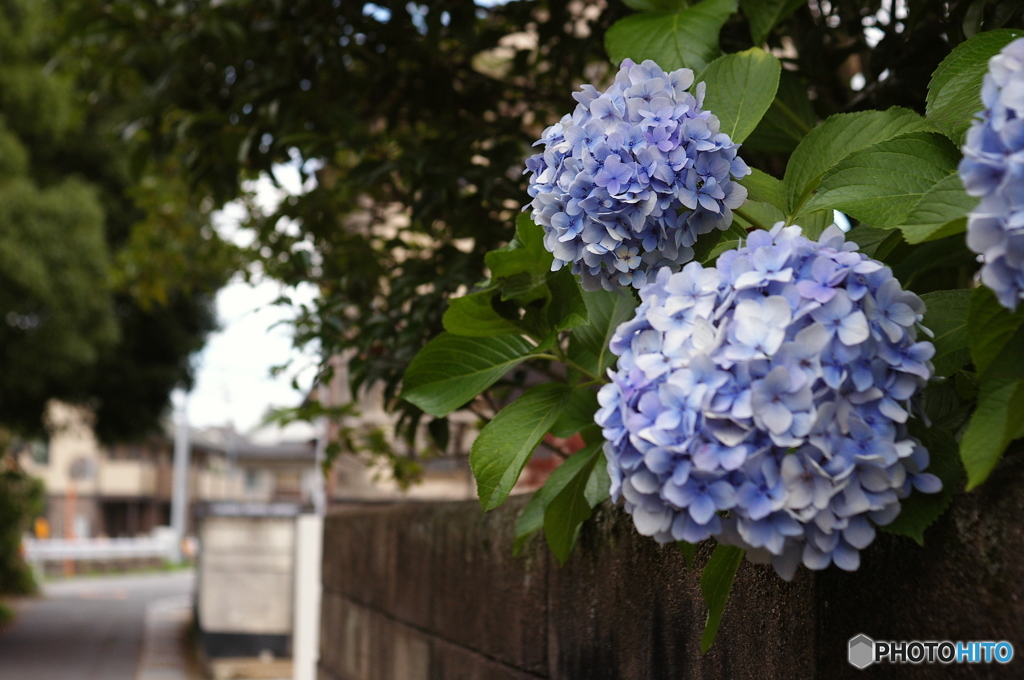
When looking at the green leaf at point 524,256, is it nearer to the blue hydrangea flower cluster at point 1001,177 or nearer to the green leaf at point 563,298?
the green leaf at point 563,298

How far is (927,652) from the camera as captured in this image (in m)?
0.89

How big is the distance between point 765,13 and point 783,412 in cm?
103

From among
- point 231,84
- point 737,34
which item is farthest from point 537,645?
point 231,84

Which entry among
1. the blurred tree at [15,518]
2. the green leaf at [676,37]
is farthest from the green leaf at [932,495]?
the blurred tree at [15,518]

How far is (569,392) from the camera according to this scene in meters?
1.26

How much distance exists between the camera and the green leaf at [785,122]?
1399mm

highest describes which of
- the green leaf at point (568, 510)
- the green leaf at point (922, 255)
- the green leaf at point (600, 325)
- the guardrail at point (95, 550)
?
the green leaf at point (922, 255)

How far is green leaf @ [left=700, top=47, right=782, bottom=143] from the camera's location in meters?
1.06

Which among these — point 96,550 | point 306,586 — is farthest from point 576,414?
point 96,550

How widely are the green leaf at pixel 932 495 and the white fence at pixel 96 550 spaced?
84.6 feet

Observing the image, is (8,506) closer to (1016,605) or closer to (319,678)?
(319,678)

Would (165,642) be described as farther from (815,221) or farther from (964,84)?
(964,84)

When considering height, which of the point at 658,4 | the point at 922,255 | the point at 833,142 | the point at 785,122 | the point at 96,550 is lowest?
Answer: the point at 96,550

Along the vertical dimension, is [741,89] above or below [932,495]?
above
